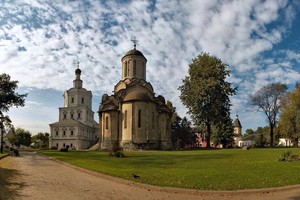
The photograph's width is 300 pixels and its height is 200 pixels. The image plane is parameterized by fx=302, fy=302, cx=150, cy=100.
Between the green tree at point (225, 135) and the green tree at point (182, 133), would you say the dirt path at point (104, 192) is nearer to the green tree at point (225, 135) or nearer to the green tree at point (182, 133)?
the green tree at point (225, 135)

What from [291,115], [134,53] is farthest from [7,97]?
[291,115]

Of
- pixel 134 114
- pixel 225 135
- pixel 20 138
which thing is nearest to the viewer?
pixel 134 114

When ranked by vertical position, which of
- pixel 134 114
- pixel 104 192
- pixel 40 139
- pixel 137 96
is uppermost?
pixel 137 96

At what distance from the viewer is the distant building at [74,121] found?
79.1 m

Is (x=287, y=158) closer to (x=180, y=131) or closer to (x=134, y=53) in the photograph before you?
(x=134, y=53)

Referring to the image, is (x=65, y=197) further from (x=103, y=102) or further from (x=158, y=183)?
(x=103, y=102)

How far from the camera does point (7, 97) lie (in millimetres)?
37469

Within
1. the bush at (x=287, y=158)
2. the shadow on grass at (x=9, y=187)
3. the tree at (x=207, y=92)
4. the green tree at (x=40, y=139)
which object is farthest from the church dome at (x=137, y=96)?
the green tree at (x=40, y=139)

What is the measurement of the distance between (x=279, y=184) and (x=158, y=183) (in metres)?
4.91

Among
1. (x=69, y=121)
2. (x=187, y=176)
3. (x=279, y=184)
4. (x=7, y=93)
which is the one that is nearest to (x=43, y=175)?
(x=187, y=176)

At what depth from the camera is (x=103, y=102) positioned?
5325 cm

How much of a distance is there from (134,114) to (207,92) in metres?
11.8

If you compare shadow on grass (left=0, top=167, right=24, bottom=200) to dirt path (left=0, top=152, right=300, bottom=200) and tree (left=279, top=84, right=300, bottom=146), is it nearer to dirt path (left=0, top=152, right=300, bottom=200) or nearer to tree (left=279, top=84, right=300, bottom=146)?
dirt path (left=0, top=152, right=300, bottom=200)

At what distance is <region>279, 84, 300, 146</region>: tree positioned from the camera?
47.7m
